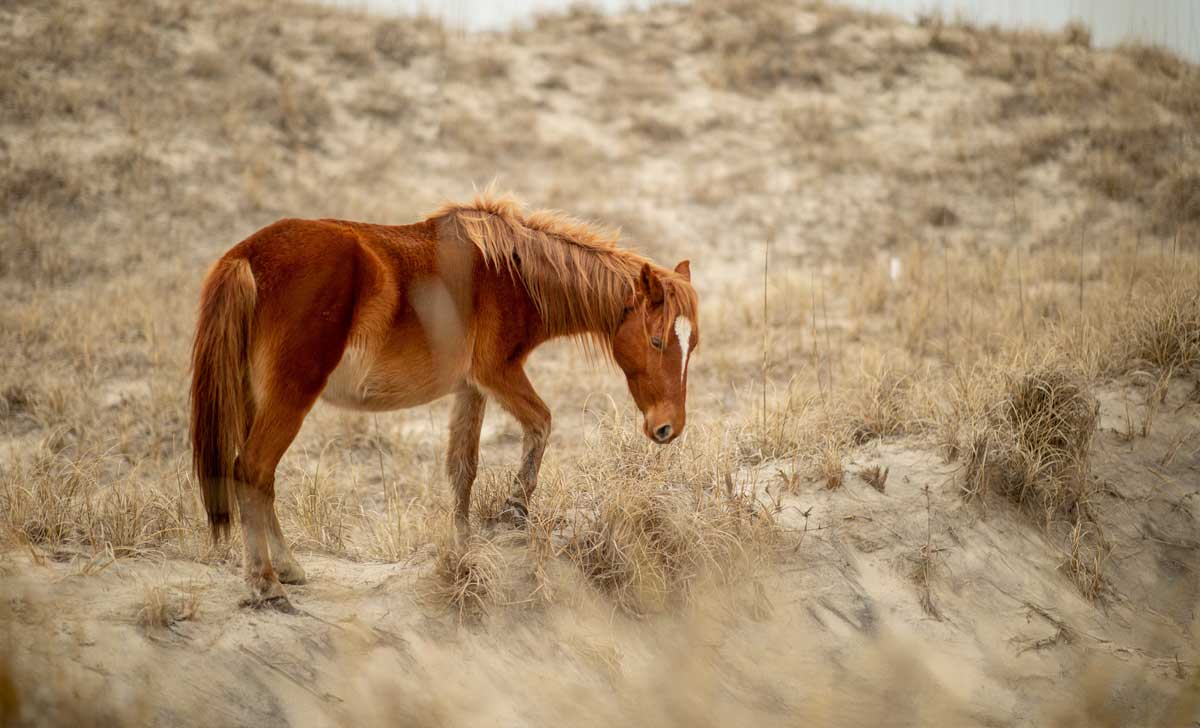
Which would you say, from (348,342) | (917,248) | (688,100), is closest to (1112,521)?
(348,342)

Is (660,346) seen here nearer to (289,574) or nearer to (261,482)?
(261,482)

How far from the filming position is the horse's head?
15.0 ft

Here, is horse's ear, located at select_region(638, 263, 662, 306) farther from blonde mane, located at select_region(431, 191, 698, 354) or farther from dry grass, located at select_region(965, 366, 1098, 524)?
dry grass, located at select_region(965, 366, 1098, 524)

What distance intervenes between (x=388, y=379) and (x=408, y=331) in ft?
0.81

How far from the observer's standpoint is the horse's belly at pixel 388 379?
4.43m

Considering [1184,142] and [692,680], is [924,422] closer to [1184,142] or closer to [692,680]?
[692,680]

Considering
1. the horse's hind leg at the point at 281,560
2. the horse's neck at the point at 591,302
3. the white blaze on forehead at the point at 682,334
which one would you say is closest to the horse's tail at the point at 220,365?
the horse's hind leg at the point at 281,560

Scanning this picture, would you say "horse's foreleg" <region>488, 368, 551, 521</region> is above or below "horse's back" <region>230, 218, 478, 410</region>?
below

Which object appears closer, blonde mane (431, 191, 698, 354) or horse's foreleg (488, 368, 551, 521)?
horse's foreleg (488, 368, 551, 521)

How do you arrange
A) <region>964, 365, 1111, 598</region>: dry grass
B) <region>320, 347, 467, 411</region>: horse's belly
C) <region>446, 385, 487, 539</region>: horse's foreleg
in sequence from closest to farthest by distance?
<region>320, 347, 467, 411</region>: horse's belly
<region>446, 385, 487, 539</region>: horse's foreleg
<region>964, 365, 1111, 598</region>: dry grass

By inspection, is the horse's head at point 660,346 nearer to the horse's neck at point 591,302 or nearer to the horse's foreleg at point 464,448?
the horse's neck at point 591,302

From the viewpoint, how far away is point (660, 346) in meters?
4.69

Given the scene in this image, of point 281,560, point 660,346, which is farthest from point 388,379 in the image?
point 660,346

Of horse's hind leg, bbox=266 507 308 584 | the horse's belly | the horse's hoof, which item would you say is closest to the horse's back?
the horse's belly
